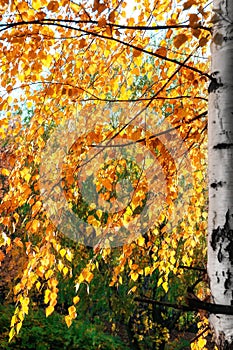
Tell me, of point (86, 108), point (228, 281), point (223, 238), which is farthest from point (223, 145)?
point (86, 108)

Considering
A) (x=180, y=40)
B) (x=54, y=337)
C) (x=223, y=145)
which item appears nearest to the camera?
(x=180, y=40)

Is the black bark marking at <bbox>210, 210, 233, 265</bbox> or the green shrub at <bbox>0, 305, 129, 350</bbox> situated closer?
the black bark marking at <bbox>210, 210, 233, 265</bbox>

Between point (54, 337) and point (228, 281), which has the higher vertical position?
point (228, 281)

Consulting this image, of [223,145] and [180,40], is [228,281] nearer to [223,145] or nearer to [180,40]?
[223,145]

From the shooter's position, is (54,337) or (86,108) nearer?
(86,108)

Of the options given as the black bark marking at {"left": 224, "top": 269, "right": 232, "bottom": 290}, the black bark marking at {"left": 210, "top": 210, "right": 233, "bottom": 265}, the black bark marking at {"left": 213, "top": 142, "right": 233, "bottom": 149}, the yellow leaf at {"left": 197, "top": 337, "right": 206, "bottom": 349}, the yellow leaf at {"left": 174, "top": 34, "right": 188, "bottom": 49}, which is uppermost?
the yellow leaf at {"left": 174, "top": 34, "right": 188, "bottom": 49}

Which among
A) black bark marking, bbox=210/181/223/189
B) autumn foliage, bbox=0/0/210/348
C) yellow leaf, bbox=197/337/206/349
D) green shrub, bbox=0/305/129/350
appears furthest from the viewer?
green shrub, bbox=0/305/129/350

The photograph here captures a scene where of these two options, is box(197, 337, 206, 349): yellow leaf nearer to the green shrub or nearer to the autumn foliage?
the autumn foliage

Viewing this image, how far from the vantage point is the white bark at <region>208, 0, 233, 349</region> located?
5.34 feet

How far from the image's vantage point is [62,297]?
32.1 ft

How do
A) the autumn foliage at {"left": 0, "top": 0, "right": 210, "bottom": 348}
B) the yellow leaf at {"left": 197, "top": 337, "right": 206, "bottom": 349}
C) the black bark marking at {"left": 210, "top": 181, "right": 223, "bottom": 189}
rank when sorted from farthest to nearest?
the yellow leaf at {"left": 197, "top": 337, "right": 206, "bottom": 349}
the autumn foliage at {"left": 0, "top": 0, "right": 210, "bottom": 348}
the black bark marking at {"left": 210, "top": 181, "right": 223, "bottom": 189}

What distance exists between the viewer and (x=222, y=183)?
167 cm

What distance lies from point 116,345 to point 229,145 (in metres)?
6.97

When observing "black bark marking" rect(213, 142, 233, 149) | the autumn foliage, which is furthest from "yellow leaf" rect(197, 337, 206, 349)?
"black bark marking" rect(213, 142, 233, 149)
